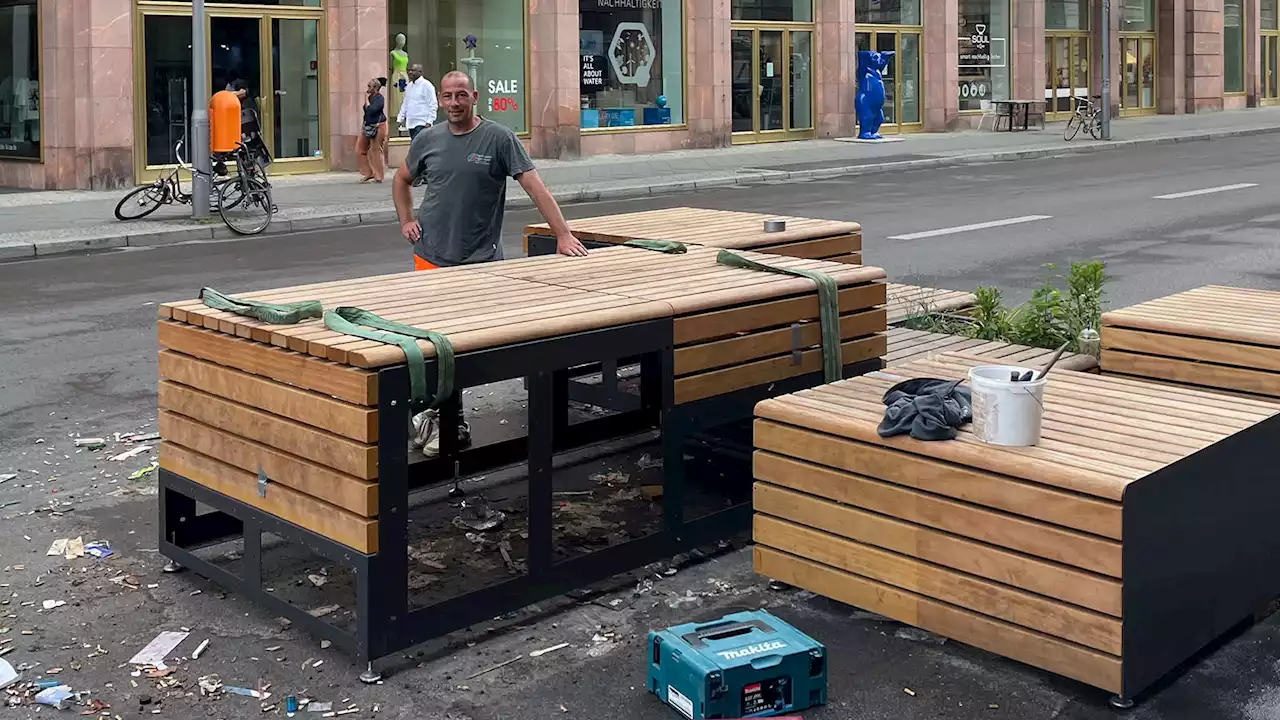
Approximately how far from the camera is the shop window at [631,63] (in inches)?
1196

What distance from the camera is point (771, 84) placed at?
34.2m

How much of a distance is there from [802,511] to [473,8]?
979 inches

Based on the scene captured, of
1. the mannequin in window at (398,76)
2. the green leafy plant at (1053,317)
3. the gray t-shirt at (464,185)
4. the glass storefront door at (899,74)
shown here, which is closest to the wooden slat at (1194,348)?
the green leafy plant at (1053,317)

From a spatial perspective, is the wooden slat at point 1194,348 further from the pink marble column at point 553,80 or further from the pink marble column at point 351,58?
the pink marble column at point 553,80

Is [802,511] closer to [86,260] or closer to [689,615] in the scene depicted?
[689,615]

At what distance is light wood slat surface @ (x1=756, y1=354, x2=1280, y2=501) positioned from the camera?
473 cm

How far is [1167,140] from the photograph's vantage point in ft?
116

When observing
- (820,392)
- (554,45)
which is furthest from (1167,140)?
(820,392)

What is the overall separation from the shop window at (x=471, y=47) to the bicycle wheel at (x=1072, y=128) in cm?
1361

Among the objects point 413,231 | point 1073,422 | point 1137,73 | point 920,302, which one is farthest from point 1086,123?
point 1073,422

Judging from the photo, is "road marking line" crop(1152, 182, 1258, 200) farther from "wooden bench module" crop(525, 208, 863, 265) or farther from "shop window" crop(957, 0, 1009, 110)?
"shop window" crop(957, 0, 1009, 110)

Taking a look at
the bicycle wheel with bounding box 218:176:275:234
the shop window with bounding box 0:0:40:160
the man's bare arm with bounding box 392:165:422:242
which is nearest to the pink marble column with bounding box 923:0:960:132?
the shop window with bounding box 0:0:40:160

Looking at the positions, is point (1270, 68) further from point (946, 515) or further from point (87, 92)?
point (946, 515)

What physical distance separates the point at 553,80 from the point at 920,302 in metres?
21.3
